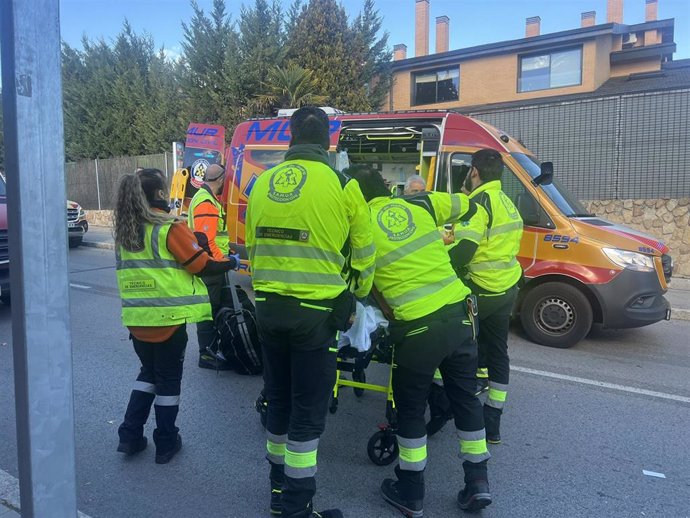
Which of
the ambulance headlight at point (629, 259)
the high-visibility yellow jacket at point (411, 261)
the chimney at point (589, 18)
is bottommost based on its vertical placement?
the ambulance headlight at point (629, 259)

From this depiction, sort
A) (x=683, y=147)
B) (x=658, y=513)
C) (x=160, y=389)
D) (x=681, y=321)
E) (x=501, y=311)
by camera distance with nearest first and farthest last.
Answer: (x=658, y=513) < (x=160, y=389) < (x=501, y=311) < (x=681, y=321) < (x=683, y=147)

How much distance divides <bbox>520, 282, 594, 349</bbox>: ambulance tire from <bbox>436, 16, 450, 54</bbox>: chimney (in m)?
25.0

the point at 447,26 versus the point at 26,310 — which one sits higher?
the point at 447,26

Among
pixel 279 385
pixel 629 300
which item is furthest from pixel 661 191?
pixel 279 385

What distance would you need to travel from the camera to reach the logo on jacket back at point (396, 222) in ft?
9.52

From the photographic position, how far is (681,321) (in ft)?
25.1

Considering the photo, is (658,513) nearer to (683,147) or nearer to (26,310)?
(26,310)

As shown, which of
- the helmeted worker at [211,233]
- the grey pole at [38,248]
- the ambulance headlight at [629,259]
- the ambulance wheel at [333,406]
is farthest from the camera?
the ambulance headlight at [629,259]

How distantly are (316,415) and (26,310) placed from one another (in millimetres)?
1438

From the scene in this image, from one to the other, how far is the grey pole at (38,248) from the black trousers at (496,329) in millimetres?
2673

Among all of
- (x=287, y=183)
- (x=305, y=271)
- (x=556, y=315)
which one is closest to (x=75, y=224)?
(x=556, y=315)

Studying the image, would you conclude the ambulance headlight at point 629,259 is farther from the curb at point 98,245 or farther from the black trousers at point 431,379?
the curb at point 98,245

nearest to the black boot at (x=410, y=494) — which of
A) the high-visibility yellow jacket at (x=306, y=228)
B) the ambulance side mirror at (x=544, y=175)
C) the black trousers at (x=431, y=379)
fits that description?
the black trousers at (x=431, y=379)

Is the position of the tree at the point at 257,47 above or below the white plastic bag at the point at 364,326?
above
